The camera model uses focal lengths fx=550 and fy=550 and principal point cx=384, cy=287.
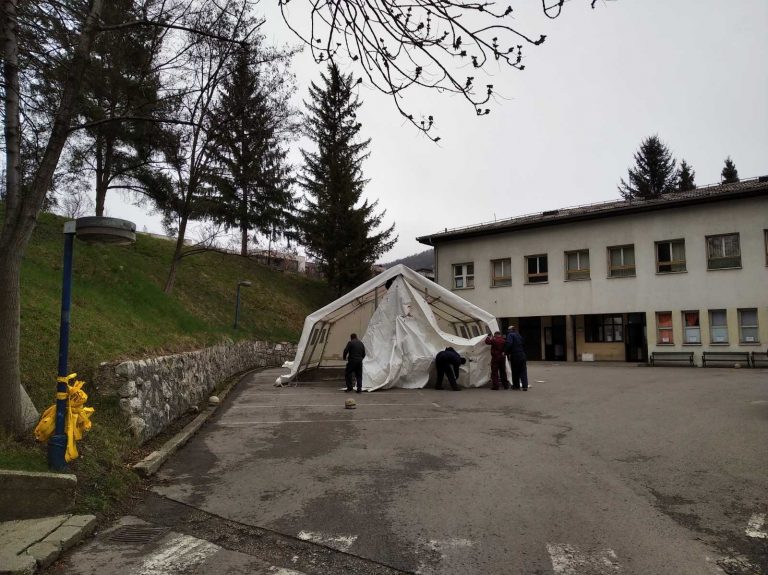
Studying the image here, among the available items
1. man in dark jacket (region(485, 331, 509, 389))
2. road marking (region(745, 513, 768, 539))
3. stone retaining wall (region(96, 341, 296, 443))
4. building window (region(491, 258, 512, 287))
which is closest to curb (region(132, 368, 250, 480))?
stone retaining wall (region(96, 341, 296, 443))

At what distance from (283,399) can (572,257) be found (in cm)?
2145

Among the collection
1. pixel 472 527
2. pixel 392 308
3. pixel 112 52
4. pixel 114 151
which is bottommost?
pixel 472 527

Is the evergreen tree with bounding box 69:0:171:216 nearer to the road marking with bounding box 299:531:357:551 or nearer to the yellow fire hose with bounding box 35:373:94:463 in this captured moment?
the yellow fire hose with bounding box 35:373:94:463

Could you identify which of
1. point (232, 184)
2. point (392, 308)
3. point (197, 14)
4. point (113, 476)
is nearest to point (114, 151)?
point (232, 184)

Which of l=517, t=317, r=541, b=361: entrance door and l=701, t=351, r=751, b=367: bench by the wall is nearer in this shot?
l=701, t=351, r=751, b=367: bench by the wall

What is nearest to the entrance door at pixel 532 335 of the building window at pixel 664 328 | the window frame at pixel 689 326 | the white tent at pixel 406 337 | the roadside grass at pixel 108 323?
the building window at pixel 664 328

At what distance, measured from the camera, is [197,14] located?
27.2ft

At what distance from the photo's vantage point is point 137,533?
4840 mm

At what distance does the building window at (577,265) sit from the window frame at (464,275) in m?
5.95

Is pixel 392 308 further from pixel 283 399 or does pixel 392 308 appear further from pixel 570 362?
pixel 570 362

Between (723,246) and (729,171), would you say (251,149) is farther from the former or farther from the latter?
(729,171)

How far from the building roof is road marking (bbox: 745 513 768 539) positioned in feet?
80.1

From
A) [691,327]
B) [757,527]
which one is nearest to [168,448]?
[757,527]

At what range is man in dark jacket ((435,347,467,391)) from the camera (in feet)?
52.6
